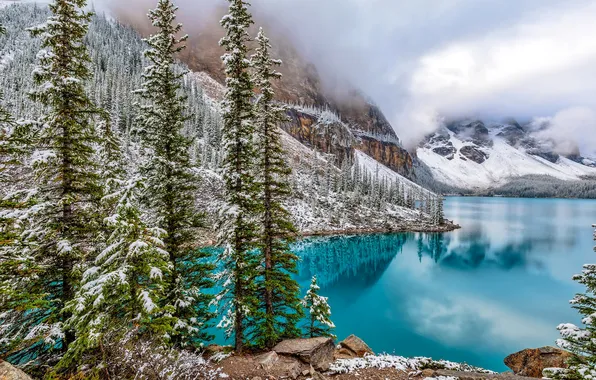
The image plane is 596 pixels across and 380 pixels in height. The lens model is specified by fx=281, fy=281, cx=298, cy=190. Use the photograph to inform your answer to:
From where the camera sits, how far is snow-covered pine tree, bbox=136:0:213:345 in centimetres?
1407

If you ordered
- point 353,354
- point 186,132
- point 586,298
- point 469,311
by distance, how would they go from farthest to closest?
point 186,132 → point 469,311 → point 353,354 → point 586,298

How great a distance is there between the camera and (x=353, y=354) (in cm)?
1742

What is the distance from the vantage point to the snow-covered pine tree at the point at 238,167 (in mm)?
13609

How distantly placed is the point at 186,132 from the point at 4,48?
111318 millimetres

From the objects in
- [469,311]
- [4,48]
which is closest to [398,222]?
[469,311]

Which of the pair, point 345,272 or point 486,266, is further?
point 486,266

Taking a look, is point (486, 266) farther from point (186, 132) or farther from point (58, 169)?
point (186, 132)

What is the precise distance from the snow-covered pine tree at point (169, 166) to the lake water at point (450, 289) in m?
12.8

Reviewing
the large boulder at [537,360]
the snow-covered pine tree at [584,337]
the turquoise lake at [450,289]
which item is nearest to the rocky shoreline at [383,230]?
the turquoise lake at [450,289]

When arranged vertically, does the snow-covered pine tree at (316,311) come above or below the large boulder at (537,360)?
above

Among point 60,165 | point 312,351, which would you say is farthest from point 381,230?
point 60,165

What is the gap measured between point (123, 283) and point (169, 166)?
26.4ft

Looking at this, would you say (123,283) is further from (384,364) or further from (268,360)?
(384,364)

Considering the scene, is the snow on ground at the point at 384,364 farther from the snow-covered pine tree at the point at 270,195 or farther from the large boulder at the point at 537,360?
the large boulder at the point at 537,360
